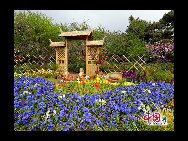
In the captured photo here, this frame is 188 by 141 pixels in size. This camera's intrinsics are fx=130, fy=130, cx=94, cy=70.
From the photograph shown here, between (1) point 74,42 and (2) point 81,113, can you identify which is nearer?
(2) point 81,113

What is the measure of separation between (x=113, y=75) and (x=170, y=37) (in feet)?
35.6

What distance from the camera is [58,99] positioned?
3.15 metres

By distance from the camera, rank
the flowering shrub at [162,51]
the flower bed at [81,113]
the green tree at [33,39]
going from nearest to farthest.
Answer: the flower bed at [81,113] < the green tree at [33,39] < the flowering shrub at [162,51]

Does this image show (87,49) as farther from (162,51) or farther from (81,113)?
(162,51)

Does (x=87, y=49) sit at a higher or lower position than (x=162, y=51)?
lower

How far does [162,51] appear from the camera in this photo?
44.3ft

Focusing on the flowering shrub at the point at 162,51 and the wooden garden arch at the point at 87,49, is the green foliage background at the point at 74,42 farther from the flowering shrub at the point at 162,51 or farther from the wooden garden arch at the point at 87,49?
the wooden garden arch at the point at 87,49

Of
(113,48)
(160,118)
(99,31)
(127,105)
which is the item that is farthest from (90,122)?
(99,31)

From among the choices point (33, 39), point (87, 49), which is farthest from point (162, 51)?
point (33, 39)

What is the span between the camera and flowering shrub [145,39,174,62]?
13.1m

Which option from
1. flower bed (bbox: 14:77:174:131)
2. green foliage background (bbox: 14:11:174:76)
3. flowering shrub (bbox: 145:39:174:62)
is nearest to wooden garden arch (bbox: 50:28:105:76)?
green foliage background (bbox: 14:11:174:76)

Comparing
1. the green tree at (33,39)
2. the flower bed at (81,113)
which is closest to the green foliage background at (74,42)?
the green tree at (33,39)

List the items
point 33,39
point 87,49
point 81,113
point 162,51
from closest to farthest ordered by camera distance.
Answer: point 81,113, point 87,49, point 33,39, point 162,51

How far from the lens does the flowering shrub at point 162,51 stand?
13.1 metres
